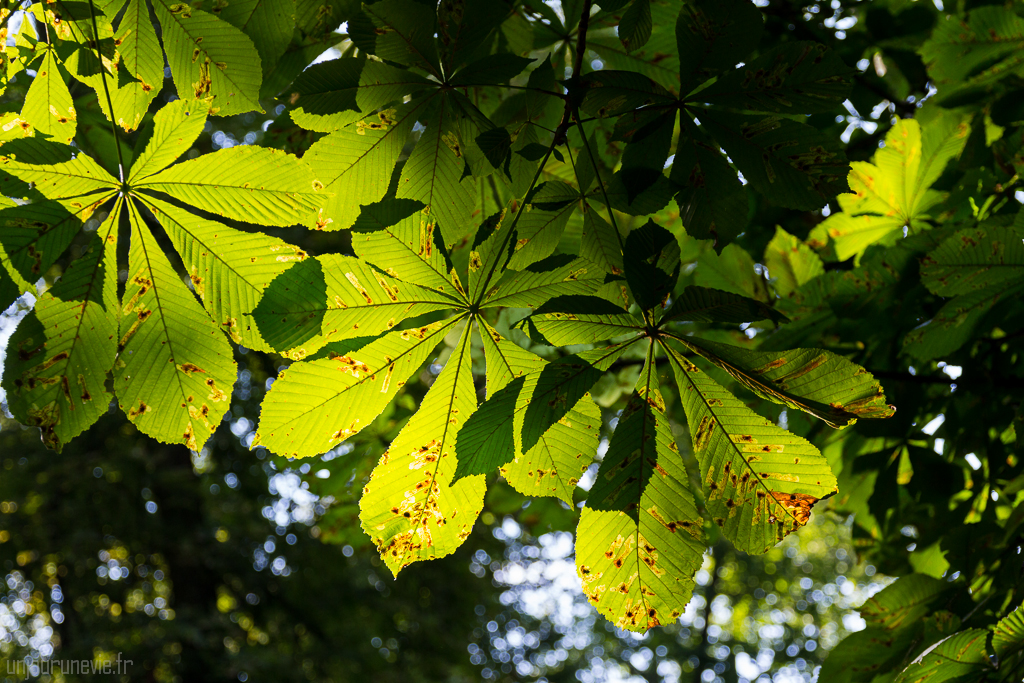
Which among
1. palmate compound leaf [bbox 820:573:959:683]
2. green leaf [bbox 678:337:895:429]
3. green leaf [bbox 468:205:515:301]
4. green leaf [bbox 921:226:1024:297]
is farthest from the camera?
palmate compound leaf [bbox 820:573:959:683]

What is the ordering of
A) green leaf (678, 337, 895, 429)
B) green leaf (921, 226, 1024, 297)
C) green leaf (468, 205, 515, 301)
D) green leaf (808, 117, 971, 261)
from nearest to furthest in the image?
green leaf (678, 337, 895, 429) < green leaf (468, 205, 515, 301) < green leaf (921, 226, 1024, 297) < green leaf (808, 117, 971, 261)

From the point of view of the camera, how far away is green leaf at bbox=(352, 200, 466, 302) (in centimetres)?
82

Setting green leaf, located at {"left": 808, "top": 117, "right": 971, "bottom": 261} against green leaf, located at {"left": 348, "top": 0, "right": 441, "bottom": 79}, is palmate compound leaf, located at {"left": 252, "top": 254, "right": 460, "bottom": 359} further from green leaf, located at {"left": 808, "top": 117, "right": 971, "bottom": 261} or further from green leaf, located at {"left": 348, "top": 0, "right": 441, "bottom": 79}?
green leaf, located at {"left": 808, "top": 117, "right": 971, "bottom": 261}

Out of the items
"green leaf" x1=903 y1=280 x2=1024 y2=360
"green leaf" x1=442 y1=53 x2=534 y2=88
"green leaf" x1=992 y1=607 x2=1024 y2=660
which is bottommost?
"green leaf" x1=992 y1=607 x2=1024 y2=660

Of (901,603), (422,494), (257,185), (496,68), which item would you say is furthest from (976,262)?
(257,185)

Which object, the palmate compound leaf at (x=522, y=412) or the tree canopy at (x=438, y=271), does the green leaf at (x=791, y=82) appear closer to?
the tree canopy at (x=438, y=271)

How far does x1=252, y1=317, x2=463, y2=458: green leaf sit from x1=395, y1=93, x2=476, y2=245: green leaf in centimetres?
20

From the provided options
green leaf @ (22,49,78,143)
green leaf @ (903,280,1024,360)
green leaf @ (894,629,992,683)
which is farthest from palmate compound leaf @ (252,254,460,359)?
green leaf @ (903,280,1024,360)

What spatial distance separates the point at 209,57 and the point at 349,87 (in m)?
0.22

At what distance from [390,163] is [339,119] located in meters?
0.10

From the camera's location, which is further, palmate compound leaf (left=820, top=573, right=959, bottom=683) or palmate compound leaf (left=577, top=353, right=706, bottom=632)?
palmate compound leaf (left=820, top=573, right=959, bottom=683)

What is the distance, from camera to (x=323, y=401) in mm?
810

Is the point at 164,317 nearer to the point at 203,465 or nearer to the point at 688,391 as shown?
the point at 688,391

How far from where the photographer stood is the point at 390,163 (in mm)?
968
